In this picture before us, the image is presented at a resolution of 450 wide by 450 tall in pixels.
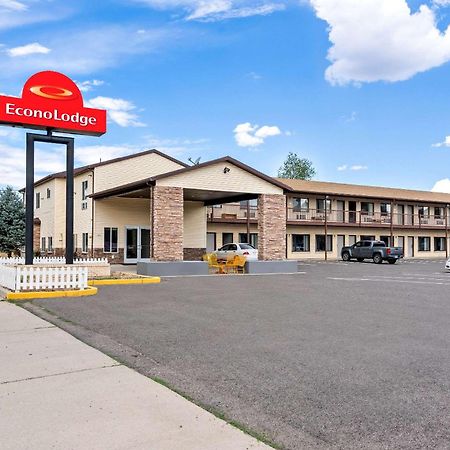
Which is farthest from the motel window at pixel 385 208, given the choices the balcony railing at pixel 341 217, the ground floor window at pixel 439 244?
the ground floor window at pixel 439 244

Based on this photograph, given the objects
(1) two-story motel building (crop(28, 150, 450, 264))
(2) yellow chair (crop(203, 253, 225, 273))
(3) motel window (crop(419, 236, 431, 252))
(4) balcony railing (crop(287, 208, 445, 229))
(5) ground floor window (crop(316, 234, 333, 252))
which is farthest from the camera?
(3) motel window (crop(419, 236, 431, 252))

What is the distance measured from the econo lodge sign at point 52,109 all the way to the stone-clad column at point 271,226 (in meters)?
11.1

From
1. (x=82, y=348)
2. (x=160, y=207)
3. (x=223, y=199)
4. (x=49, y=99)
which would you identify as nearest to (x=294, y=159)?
A: (x=223, y=199)

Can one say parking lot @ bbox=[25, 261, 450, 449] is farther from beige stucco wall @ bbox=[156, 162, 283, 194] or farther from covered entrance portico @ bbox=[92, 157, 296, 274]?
beige stucco wall @ bbox=[156, 162, 283, 194]

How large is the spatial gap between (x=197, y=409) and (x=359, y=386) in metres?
1.88

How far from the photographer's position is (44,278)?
13.7 metres

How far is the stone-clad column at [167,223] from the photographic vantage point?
22.2 m

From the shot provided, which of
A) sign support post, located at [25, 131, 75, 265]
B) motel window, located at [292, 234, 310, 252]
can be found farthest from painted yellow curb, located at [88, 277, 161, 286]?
motel window, located at [292, 234, 310, 252]

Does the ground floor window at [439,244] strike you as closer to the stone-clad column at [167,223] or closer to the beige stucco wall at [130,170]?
the beige stucco wall at [130,170]

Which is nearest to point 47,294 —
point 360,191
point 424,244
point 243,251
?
point 243,251

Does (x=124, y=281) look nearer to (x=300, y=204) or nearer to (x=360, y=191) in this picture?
(x=300, y=204)

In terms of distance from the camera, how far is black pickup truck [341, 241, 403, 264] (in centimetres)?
3584

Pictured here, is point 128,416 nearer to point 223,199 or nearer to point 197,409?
point 197,409

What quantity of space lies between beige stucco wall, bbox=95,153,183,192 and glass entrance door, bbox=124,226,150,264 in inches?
127
